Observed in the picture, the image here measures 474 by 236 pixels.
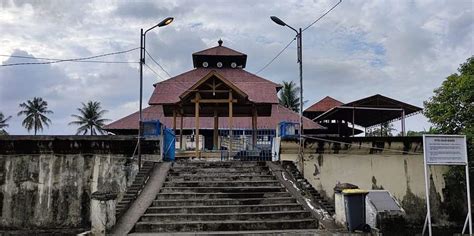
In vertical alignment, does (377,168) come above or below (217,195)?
above

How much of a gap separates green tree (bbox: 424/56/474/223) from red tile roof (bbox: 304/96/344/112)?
19170 millimetres

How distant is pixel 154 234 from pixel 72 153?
4.61 metres

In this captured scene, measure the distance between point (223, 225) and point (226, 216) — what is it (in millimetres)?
400

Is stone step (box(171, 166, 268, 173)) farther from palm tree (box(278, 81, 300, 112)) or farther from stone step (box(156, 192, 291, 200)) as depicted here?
palm tree (box(278, 81, 300, 112))

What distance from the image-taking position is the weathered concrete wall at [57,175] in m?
11.7

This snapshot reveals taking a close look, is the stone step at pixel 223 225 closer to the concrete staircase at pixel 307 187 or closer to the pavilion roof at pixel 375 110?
the concrete staircase at pixel 307 187

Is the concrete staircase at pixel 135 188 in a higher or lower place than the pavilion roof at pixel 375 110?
lower

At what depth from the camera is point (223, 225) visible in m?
9.27

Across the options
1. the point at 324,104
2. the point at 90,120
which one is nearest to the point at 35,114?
the point at 90,120

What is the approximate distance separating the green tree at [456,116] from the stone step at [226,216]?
219 inches

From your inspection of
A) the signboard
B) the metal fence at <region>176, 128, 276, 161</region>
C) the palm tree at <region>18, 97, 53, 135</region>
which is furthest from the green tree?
the palm tree at <region>18, 97, 53, 135</region>

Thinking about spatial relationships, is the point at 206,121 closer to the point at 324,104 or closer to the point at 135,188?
the point at 324,104

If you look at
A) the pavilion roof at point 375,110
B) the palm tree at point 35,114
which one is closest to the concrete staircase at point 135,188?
the pavilion roof at point 375,110

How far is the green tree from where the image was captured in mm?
12711
